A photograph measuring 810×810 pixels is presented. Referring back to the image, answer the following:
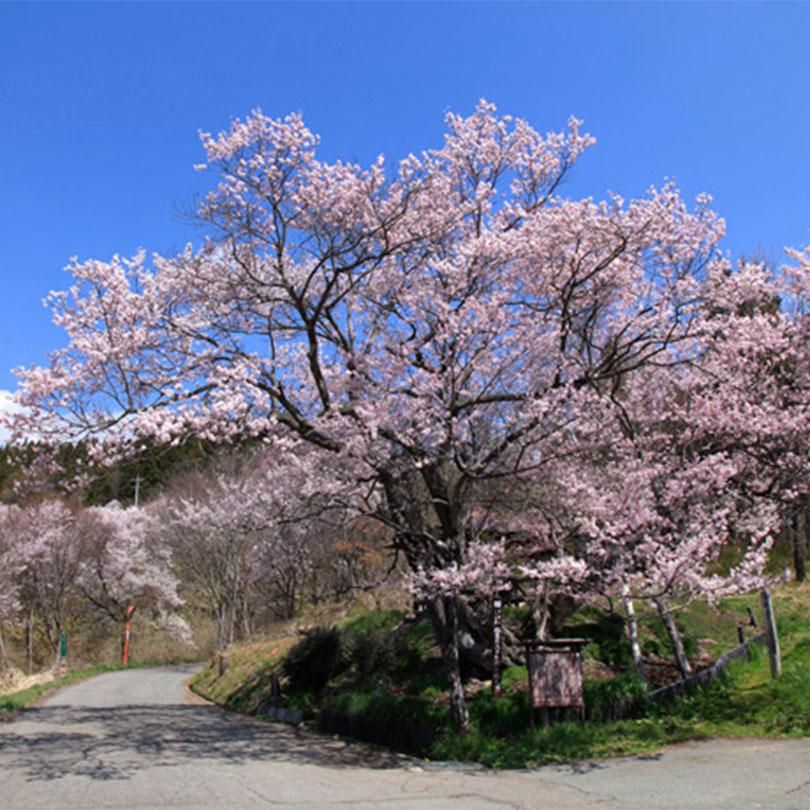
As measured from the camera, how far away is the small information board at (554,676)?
9492 millimetres

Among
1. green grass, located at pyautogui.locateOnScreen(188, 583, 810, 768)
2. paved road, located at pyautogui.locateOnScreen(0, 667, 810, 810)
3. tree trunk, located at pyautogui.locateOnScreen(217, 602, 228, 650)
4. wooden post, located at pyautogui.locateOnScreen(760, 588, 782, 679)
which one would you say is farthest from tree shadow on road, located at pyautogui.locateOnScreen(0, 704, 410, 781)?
tree trunk, located at pyautogui.locateOnScreen(217, 602, 228, 650)

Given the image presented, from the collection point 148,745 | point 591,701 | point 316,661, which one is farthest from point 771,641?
point 148,745

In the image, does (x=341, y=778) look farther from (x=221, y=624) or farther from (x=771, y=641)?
(x=221, y=624)

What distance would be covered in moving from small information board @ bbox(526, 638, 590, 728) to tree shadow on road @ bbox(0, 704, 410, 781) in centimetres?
208

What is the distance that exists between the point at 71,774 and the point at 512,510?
7238mm

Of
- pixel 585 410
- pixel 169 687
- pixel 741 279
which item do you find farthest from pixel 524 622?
pixel 169 687

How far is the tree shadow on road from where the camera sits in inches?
365

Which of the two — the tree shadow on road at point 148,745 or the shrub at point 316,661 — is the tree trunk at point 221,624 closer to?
the tree shadow on road at point 148,745

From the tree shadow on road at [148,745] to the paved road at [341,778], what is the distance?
28mm

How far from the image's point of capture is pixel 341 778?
853 cm

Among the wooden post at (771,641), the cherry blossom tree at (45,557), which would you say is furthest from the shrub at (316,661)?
the cherry blossom tree at (45,557)

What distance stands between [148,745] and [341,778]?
405 centimetres

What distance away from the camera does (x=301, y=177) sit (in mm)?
10703

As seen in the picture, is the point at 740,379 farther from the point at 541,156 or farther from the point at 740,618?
the point at 740,618
